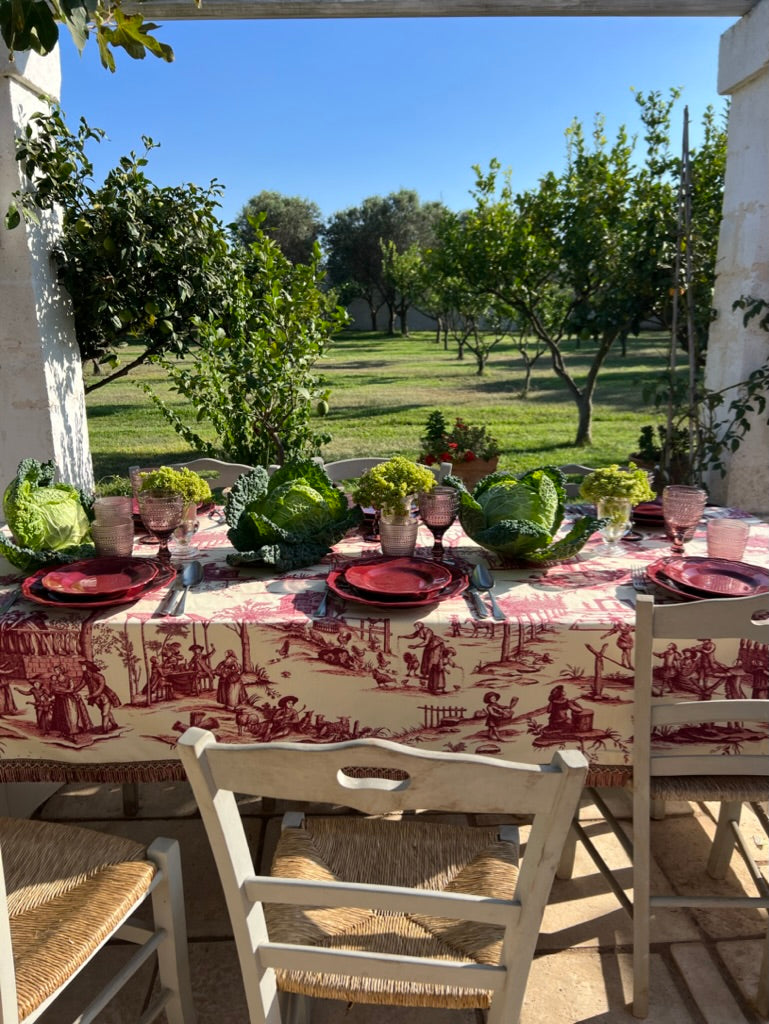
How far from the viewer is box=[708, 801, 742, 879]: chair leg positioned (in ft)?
5.81

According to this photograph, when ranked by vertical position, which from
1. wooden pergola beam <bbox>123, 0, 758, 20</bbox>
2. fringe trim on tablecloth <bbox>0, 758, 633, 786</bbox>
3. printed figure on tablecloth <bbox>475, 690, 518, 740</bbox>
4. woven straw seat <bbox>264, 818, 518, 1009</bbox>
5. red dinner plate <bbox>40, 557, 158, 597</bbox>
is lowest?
woven straw seat <bbox>264, 818, 518, 1009</bbox>

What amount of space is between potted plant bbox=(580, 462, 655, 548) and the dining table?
15.9 inches

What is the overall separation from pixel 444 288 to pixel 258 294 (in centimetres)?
849

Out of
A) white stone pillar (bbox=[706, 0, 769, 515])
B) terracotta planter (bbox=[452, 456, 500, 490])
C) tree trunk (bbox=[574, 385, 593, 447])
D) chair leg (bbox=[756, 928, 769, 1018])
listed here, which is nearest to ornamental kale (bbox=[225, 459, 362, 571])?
chair leg (bbox=[756, 928, 769, 1018])

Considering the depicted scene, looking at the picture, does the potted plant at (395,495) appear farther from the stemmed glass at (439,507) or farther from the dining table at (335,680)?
the dining table at (335,680)

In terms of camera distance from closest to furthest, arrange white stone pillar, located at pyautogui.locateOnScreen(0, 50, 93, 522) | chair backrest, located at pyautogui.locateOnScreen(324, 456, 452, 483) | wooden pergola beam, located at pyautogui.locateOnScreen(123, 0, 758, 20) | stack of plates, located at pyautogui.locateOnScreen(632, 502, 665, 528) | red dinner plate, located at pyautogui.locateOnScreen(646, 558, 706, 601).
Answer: red dinner plate, located at pyautogui.locateOnScreen(646, 558, 706, 601) → stack of plates, located at pyautogui.locateOnScreen(632, 502, 665, 528) → chair backrest, located at pyautogui.locateOnScreen(324, 456, 452, 483) → white stone pillar, located at pyautogui.locateOnScreen(0, 50, 93, 522) → wooden pergola beam, located at pyautogui.locateOnScreen(123, 0, 758, 20)

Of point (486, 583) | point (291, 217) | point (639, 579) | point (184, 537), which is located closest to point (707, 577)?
point (639, 579)

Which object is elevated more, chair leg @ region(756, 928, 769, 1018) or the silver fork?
the silver fork

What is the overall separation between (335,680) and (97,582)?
0.59 metres

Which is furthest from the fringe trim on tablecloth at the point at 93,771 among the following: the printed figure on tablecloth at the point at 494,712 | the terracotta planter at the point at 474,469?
the terracotta planter at the point at 474,469

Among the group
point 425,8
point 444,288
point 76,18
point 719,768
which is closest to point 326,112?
point 444,288

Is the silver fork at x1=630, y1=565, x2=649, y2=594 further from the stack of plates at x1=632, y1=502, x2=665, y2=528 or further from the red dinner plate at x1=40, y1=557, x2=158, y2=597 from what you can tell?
the red dinner plate at x1=40, y1=557, x2=158, y2=597

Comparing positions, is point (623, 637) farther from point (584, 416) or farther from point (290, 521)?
point (584, 416)

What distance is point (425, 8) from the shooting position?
12.8 feet
